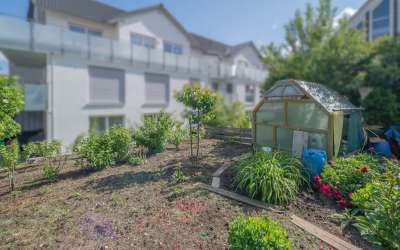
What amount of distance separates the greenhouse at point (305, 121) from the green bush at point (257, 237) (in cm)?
412

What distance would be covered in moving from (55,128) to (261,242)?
13.1 meters

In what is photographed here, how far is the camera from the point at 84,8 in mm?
15578

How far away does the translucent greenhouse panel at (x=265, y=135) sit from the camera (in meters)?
7.61

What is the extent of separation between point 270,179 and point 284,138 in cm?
301

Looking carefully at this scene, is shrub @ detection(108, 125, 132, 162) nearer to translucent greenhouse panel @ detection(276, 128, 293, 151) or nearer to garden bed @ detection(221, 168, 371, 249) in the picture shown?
garden bed @ detection(221, 168, 371, 249)

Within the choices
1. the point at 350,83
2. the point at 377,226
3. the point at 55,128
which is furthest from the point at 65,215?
the point at 350,83

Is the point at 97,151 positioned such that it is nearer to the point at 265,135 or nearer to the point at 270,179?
the point at 270,179

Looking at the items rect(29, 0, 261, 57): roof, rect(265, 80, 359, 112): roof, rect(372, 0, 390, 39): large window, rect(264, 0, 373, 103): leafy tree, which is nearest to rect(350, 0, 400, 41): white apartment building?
rect(372, 0, 390, 39): large window

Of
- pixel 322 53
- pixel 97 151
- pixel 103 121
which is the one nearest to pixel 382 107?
pixel 322 53

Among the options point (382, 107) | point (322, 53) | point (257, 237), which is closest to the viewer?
point (257, 237)

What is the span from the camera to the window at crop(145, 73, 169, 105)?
16.9 metres

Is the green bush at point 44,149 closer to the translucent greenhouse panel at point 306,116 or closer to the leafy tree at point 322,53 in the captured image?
the translucent greenhouse panel at point 306,116

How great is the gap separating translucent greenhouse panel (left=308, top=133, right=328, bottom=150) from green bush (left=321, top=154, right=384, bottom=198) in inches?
30.8

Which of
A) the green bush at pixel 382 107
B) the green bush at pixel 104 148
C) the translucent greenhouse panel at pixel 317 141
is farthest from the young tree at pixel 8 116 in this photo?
the green bush at pixel 382 107
